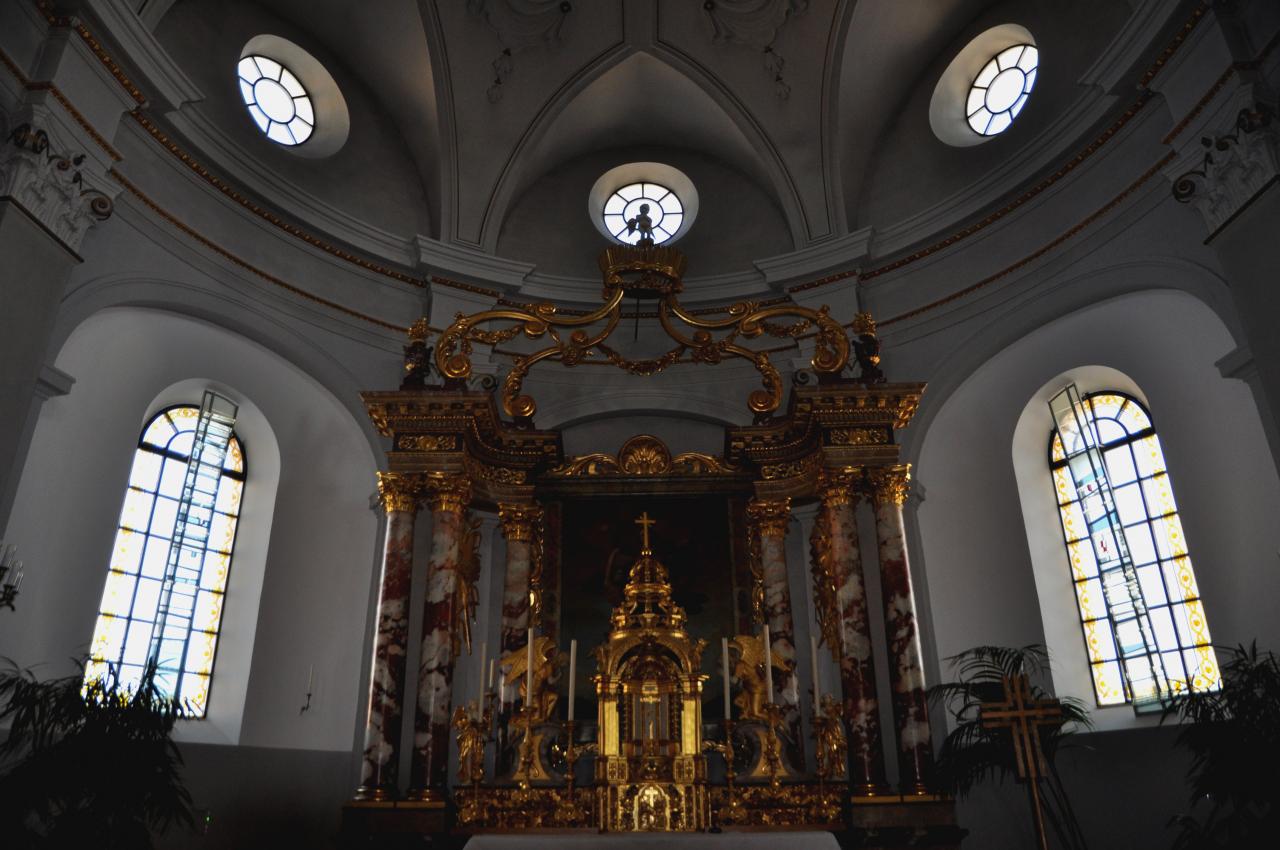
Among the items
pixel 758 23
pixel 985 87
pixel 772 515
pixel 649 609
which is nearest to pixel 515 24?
pixel 758 23

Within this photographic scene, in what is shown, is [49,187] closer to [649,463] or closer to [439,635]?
[439,635]

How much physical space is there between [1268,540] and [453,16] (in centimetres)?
1040

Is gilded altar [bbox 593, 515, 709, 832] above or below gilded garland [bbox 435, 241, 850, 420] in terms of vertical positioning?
below

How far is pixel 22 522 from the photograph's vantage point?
8.75 meters

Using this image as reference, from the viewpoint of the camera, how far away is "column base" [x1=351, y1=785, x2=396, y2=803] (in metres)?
7.78

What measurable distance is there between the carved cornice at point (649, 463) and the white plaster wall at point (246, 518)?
9.43 ft

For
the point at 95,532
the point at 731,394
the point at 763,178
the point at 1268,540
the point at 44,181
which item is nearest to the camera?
the point at 44,181

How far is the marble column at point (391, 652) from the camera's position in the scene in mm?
7938

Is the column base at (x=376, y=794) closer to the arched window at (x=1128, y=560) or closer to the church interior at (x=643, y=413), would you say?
the church interior at (x=643, y=413)

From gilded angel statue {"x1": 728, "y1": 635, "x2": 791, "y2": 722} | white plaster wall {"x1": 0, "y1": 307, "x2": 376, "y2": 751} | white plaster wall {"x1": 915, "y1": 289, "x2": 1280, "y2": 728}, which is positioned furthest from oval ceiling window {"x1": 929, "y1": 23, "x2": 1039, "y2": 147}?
white plaster wall {"x1": 0, "y1": 307, "x2": 376, "y2": 751}

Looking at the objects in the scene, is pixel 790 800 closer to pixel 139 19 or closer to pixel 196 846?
pixel 196 846

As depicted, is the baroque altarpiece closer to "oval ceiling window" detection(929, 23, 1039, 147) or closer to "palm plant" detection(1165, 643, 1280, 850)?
"palm plant" detection(1165, 643, 1280, 850)

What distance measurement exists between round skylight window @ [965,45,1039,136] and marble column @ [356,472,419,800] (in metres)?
7.87

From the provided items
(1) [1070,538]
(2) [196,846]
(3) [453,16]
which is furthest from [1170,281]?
(2) [196,846]
